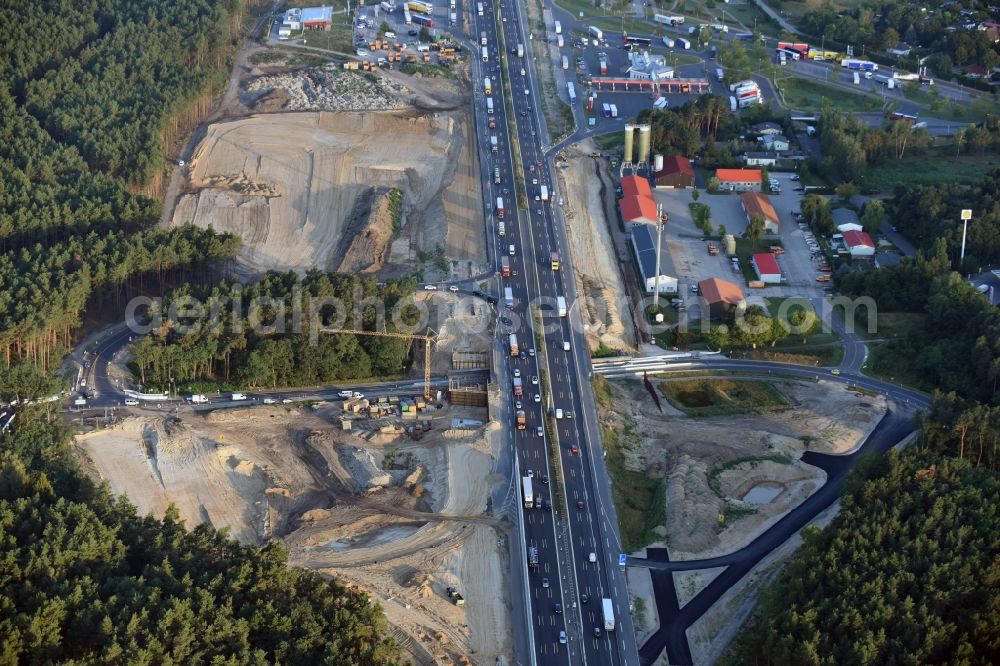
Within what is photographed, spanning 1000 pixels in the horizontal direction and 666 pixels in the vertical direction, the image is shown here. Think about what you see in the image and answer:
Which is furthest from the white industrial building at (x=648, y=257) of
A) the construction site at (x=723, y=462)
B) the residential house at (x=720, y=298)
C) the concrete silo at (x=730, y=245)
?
the construction site at (x=723, y=462)

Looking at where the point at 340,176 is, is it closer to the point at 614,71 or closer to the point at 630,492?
the point at 614,71

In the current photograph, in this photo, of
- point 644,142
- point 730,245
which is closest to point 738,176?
point 644,142

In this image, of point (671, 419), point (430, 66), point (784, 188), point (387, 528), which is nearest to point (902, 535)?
point (671, 419)

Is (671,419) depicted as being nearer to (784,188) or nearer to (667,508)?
(667,508)

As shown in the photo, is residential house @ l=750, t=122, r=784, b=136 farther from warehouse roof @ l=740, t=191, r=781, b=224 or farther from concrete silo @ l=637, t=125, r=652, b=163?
warehouse roof @ l=740, t=191, r=781, b=224

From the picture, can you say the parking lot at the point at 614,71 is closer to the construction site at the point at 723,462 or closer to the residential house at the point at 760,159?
the residential house at the point at 760,159

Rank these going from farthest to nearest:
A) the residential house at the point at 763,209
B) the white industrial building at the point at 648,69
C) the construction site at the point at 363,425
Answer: the white industrial building at the point at 648,69 → the residential house at the point at 763,209 → the construction site at the point at 363,425

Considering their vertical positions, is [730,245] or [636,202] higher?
[636,202]

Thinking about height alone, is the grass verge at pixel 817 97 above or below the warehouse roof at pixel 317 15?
below
